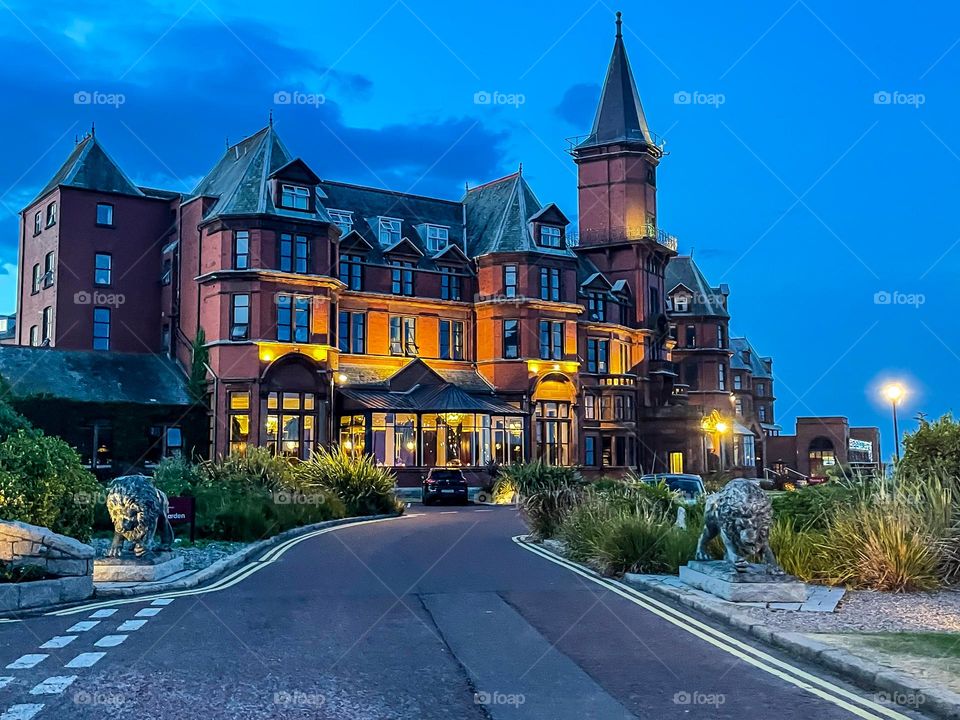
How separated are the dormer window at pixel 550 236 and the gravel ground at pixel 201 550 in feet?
114

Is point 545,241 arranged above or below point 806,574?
above

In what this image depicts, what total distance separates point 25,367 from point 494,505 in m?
20.5

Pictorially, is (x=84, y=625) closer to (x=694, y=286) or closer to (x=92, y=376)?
(x=92, y=376)

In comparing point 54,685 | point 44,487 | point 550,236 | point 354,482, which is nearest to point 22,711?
point 54,685

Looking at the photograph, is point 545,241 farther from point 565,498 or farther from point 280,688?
point 280,688

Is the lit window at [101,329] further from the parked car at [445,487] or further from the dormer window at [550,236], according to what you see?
the dormer window at [550,236]

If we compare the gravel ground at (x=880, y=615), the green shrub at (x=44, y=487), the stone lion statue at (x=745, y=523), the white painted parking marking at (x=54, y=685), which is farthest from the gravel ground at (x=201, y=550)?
the gravel ground at (x=880, y=615)

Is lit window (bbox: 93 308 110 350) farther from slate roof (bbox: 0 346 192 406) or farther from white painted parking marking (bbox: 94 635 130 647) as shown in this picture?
white painted parking marking (bbox: 94 635 130 647)

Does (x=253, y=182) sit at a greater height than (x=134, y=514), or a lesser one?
greater

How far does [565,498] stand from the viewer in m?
21.4

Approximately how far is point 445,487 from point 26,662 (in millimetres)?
31021

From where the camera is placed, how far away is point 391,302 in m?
49.4

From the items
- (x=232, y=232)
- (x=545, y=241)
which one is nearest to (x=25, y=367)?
(x=232, y=232)

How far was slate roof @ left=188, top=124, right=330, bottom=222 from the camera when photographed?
43.1 meters
